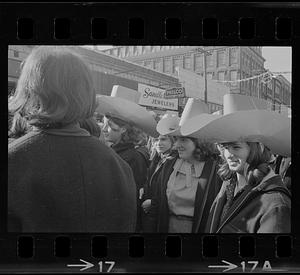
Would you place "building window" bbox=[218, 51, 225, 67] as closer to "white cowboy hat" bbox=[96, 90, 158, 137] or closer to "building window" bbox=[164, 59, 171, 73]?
"building window" bbox=[164, 59, 171, 73]

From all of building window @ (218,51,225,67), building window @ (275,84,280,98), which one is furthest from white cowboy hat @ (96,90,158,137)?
building window @ (275,84,280,98)

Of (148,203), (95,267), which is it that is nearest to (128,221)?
(148,203)

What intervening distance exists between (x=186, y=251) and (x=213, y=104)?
1114 mm

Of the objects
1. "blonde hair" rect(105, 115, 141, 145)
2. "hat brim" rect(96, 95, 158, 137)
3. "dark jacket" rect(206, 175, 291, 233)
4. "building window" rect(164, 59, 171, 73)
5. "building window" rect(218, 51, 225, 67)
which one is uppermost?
"building window" rect(218, 51, 225, 67)

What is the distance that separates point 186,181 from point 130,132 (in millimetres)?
549

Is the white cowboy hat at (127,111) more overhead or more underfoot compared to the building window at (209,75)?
more underfoot

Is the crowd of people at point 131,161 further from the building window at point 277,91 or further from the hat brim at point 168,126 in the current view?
the building window at point 277,91

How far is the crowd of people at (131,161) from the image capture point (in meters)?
3.35

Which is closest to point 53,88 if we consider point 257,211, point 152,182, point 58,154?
point 58,154

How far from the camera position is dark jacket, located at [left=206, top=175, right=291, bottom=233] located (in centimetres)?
343

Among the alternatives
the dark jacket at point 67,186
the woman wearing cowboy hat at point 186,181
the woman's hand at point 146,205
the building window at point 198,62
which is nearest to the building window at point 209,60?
the building window at point 198,62

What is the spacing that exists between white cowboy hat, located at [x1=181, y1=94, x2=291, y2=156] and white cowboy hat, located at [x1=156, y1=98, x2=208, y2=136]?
0.04 m

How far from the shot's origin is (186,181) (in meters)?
3.43

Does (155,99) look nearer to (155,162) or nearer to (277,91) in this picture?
(155,162)
